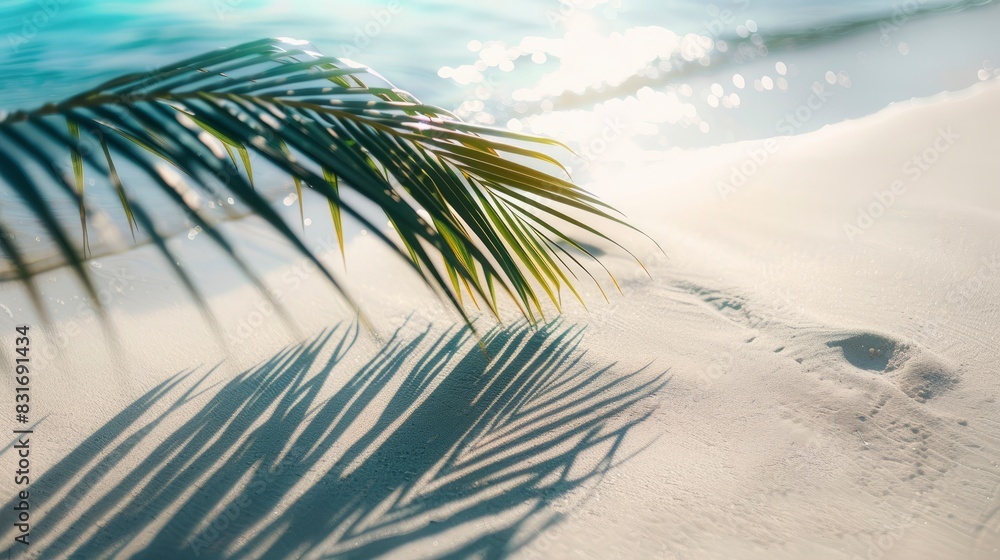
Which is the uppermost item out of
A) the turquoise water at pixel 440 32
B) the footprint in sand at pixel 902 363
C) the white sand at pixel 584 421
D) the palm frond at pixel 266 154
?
the turquoise water at pixel 440 32

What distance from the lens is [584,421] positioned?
1.67 meters

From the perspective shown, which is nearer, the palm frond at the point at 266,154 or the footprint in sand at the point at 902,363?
the palm frond at the point at 266,154

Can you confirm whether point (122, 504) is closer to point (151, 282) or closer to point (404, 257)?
point (404, 257)

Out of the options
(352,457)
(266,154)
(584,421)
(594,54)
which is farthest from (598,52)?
(266,154)

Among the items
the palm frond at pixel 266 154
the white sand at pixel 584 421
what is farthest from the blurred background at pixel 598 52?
the palm frond at pixel 266 154

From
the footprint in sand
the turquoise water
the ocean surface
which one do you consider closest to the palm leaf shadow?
the footprint in sand

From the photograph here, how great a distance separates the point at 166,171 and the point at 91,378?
47.9 inches

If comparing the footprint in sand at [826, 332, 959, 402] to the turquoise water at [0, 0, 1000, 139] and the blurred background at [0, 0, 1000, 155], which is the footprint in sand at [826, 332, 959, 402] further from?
the turquoise water at [0, 0, 1000, 139]

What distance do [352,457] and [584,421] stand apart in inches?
20.1

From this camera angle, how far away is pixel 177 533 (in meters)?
1.39

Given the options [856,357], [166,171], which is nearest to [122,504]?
[166,171]

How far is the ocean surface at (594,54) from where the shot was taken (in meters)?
4.99

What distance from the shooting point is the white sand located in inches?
53.7

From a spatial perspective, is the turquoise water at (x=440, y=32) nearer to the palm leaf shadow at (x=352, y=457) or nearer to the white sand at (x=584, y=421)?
the white sand at (x=584, y=421)
